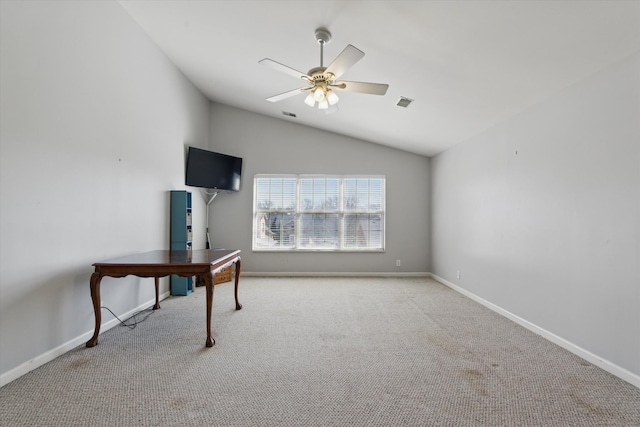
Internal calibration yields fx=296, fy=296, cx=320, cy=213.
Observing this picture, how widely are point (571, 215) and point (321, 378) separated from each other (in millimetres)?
2537

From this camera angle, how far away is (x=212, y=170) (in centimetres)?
509

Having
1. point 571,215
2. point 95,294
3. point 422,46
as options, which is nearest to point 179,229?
point 95,294

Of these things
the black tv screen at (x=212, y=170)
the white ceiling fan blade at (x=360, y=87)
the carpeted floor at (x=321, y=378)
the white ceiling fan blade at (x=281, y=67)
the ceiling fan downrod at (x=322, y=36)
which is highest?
the ceiling fan downrod at (x=322, y=36)

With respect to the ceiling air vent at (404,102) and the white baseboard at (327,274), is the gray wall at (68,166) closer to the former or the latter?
the white baseboard at (327,274)

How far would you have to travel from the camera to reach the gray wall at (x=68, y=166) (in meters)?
2.04

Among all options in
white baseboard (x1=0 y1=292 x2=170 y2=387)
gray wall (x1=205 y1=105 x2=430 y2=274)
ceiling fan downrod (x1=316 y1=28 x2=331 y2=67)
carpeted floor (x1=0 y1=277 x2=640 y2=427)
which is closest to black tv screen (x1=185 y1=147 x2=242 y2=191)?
gray wall (x1=205 y1=105 x2=430 y2=274)

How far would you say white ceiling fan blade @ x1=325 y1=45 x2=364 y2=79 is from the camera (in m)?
2.16

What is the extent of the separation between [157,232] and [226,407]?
2.84 metres

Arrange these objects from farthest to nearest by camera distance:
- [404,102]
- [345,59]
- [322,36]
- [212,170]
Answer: [212,170], [404,102], [322,36], [345,59]

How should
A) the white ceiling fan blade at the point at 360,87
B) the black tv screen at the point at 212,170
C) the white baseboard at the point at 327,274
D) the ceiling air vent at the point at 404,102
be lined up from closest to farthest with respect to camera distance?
the white ceiling fan blade at the point at 360,87 → the ceiling air vent at the point at 404,102 → the black tv screen at the point at 212,170 → the white baseboard at the point at 327,274

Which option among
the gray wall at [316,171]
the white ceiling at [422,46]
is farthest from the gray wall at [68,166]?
the gray wall at [316,171]

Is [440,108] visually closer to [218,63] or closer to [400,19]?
[400,19]

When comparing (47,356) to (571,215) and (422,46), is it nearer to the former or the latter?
(422,46)

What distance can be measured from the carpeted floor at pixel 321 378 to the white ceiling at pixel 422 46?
2393 mm
